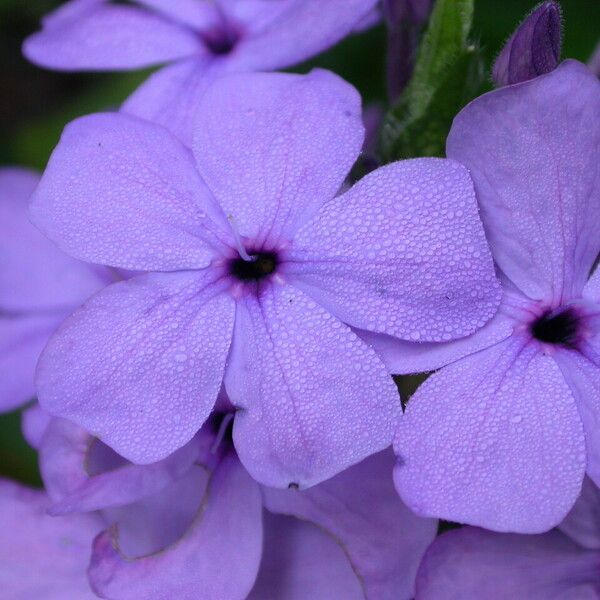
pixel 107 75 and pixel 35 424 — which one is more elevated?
pixel 35 424

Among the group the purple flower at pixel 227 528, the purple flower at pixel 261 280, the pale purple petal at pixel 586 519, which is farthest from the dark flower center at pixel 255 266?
the pale purple petal at pixel 586 519

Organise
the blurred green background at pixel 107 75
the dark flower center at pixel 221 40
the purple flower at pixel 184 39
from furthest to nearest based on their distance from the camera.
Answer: the blurred green background at pixel 107 75, the dark flower center at pixel 221 40, the purple flower at pixel 184 39

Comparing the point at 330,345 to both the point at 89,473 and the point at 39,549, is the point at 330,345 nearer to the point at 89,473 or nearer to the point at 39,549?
the point at 89,473

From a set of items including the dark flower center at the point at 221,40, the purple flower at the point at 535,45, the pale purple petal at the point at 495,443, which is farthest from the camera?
the dark flower center at the point at 221,40

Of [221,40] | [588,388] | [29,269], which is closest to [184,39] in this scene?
[221,40]

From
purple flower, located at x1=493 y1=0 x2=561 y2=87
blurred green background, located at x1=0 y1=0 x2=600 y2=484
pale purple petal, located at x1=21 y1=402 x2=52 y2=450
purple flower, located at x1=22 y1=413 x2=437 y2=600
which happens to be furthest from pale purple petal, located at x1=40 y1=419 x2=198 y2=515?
blurred green background, located at x1=0 y1=0 x2=600 y2=484

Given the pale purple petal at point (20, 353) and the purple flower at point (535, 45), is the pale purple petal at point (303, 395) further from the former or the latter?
the pale purple petal at point (20, 353)
